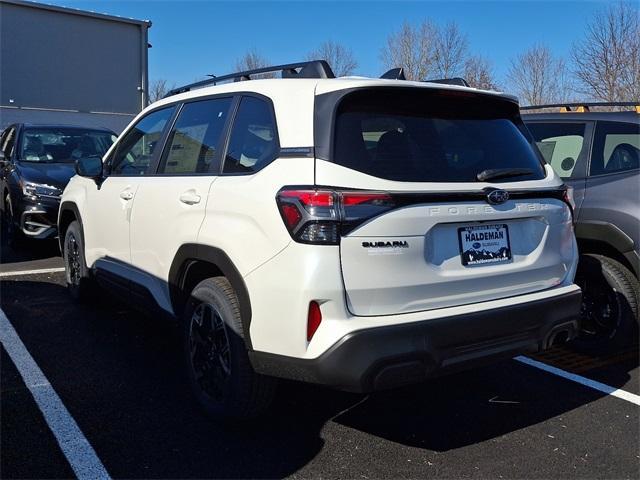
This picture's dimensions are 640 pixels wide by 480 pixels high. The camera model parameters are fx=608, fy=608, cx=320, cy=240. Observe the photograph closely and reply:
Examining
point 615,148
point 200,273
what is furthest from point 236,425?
point 615,148

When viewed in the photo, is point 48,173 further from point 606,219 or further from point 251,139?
point 606,219

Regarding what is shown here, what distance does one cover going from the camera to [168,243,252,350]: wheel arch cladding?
2928 millimetres

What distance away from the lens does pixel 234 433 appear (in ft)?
10.7

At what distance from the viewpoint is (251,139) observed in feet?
10.5

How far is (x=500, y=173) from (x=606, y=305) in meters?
2.01

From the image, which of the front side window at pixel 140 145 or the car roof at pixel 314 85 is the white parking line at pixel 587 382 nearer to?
the car roof at pixel 314 85

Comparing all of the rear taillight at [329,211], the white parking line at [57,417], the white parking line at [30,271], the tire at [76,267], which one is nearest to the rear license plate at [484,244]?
the rear taillight at [329,211]

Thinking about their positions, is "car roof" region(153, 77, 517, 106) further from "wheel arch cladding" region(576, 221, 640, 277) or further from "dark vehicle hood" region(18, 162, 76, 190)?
"dark vehicle hood" region(18, 162, 76, 190)

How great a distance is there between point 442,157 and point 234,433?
1.81 meters

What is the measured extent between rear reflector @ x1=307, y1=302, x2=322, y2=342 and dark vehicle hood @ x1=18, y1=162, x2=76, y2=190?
570 centimetres

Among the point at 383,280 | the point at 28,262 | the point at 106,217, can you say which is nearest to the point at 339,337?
the point at 383,280

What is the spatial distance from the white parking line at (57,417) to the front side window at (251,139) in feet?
5.22

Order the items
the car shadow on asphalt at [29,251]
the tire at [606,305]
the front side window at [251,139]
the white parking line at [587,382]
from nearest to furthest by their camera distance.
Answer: the front side window at [251,139] → the white parking line at [587,382] → the tire at [606,305] → the car shadow on asphalt at [29,251]

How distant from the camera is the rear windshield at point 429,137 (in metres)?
2.80
